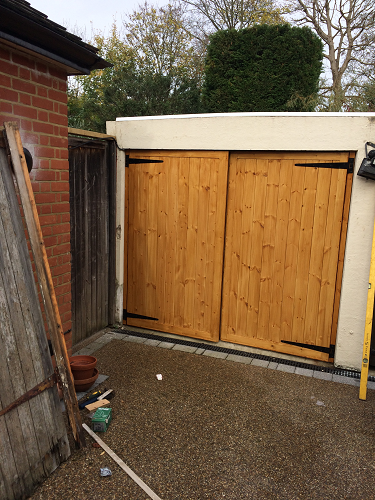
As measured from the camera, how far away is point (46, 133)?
3271mm

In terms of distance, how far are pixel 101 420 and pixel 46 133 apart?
235 centimetres

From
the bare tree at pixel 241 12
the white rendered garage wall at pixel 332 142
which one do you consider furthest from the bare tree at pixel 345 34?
the white rendered garage wall at pixel 332 142

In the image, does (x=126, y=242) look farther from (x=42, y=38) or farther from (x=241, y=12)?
(x=241, y=12)

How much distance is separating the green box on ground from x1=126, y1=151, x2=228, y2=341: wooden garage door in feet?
6.50

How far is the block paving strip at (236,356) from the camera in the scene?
14.0ft

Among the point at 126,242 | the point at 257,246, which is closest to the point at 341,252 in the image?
the point at 257,246

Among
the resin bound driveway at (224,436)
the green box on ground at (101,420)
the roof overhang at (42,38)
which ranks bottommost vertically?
the resin bound driveway at (224,436)

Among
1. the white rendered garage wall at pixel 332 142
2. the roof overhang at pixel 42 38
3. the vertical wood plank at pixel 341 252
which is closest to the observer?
the roof overhang at pixel 42 38

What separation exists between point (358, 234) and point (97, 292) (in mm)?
3153

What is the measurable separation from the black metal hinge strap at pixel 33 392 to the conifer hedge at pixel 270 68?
8386 millimetres

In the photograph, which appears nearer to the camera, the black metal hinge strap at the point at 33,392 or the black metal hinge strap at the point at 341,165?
the black metal hinge strap at the point at 33,392

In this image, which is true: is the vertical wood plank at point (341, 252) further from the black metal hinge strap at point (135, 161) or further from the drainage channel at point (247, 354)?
the black metal hinge strap at point (135, 161)

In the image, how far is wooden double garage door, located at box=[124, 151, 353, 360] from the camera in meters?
4.35

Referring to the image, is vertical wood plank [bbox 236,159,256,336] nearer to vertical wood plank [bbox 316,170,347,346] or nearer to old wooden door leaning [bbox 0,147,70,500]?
vertical wood plank [bbox 316,170,347,346]
